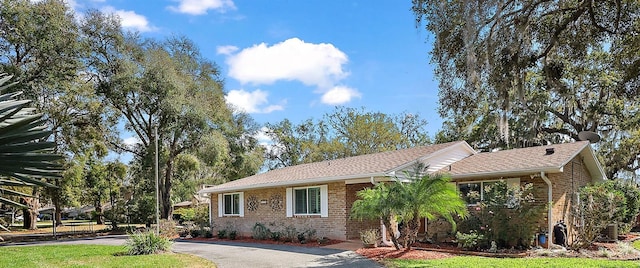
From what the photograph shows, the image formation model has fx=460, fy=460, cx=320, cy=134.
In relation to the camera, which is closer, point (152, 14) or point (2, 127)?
point (2, 127)

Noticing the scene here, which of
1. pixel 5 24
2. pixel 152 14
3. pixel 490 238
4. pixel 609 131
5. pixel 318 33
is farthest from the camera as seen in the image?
pixel 609 131

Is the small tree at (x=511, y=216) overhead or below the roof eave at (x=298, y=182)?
below

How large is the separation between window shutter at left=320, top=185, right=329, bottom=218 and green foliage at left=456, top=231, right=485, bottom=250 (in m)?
4.84

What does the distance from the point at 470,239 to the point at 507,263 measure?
2415 millimetres

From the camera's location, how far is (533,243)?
13070 mm

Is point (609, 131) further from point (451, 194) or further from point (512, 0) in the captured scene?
point (512, 0)

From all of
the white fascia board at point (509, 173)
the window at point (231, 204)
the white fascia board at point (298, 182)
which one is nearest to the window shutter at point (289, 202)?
the white fascia board at point (298, 182)

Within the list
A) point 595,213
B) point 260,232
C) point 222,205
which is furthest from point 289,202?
point 595,213

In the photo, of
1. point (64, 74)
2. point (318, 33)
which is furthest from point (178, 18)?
point (64, 74)

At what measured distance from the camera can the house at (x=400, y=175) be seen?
14.0m

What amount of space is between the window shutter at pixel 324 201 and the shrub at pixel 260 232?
271 cm

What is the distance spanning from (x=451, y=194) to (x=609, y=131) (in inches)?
670

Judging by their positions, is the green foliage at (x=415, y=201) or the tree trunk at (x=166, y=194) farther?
the tree trunk at (x=166, y=194)

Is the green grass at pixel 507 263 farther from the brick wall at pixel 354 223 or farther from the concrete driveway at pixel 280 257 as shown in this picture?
the brick wall at pixel 354 223
